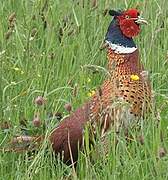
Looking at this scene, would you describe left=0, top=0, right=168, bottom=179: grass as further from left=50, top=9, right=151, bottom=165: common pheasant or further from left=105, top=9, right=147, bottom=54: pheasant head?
left=105, top=9, right=147, bottom=54: pheasant head

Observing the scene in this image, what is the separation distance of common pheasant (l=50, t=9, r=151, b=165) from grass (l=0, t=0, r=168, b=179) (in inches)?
3.6

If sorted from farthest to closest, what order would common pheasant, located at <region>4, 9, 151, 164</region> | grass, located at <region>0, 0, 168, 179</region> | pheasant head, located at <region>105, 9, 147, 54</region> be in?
pheasant head, located at <region>105, 9, 147, 54</region>
common pheasant, located at <region>4, 9, 151, 164</region>
grass, located at <region>0, 0, 168, 179</region>

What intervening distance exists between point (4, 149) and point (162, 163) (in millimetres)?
846

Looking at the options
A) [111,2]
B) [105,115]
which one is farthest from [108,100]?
[111,2]

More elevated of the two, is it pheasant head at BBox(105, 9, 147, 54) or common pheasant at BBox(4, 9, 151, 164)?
pheasant head at BBox(105, 9, 147, 54)

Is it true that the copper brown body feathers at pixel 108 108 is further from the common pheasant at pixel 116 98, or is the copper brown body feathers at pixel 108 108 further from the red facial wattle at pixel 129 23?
the red facial wattle at pixel 129 23

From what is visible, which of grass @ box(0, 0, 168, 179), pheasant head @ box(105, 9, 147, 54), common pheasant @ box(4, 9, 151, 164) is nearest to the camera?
grass @ box(0, 0, 168, 179)

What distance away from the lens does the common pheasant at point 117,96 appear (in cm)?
367

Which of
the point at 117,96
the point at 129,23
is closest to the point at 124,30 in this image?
the point at 129,23

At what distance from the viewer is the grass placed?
3279mm

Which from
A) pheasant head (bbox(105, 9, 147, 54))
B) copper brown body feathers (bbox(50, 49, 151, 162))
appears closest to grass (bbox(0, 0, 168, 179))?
copper brown body feathers (bbox(50, 49, 151, 162))

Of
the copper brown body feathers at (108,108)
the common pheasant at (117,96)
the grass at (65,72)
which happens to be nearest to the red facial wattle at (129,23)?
the common pheasant at (117,96)

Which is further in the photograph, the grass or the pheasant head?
the pheasant head

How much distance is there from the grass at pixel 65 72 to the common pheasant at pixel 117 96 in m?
0.09
